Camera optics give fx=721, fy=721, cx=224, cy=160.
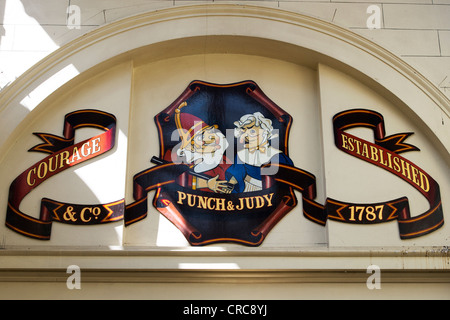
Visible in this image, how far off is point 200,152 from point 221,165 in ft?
0.83

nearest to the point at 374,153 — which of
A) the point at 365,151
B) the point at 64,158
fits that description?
the point at 365,151

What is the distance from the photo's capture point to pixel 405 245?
6.71 metres

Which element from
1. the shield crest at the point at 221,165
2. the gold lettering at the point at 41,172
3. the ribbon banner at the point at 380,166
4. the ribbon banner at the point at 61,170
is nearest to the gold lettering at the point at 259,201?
the shield crest at the point at 221,165

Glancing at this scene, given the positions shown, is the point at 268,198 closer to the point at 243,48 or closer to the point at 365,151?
the point at 365,151

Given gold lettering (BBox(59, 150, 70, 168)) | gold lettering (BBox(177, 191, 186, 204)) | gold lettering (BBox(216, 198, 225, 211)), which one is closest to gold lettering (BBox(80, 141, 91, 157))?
gold lettering (BBox(59, 150, 70, 168))

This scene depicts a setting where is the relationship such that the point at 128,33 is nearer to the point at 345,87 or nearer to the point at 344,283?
the point at 345,87

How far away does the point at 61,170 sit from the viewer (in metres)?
6.96

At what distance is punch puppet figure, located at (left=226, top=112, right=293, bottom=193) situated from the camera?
7.08 meters

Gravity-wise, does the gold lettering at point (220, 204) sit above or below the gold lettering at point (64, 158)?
below

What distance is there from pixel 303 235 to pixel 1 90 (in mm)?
3254

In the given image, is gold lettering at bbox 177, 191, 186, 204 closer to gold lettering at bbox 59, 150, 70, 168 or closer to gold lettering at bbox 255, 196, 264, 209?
gold lettering at bbox 255, 196, 264, 209

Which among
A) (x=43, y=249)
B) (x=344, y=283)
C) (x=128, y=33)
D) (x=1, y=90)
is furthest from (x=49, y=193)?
(x=344, y=283)

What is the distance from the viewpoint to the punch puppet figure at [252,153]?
708 cm

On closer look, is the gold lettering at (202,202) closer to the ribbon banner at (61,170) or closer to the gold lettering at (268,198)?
the gold lettering at (268,198)
